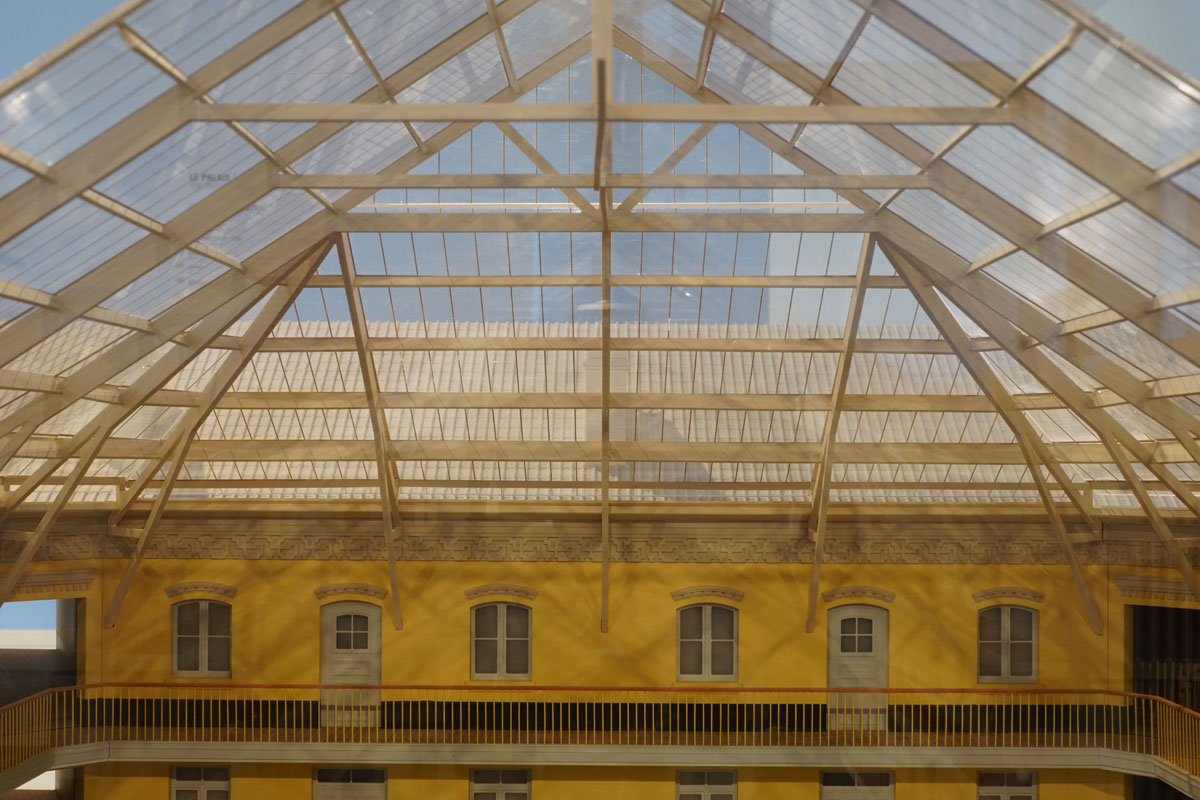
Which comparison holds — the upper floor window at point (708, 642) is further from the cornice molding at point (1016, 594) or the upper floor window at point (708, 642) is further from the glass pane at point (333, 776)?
the glass pane at point (333, 776)

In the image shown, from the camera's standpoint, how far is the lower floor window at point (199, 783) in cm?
1362

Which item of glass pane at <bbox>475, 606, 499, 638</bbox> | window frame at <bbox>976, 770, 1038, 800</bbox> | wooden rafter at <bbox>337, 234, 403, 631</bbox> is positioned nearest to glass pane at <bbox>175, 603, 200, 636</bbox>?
wooden rafter at <bbox>337, 234, 403, 631</bbox>

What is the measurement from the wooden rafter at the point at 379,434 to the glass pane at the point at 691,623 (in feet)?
17.4

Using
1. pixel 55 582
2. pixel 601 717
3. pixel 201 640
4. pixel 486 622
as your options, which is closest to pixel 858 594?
pixel 601 717

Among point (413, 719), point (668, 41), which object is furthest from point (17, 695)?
point (668, 41)

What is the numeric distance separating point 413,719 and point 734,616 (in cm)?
636

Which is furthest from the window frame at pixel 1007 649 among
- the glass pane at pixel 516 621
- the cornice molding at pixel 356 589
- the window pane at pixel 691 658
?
the cornice molding at pixel 356 589

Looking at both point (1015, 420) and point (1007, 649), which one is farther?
point (1007, 649)

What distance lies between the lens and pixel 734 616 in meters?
19.1

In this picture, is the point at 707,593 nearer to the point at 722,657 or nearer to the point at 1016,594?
the point at 722,657

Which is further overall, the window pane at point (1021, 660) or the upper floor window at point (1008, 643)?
the upper floor window at point (1008, 643)

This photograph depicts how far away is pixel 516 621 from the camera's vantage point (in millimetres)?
18312

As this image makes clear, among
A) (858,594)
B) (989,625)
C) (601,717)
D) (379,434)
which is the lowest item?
(601,717)

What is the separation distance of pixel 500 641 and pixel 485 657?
40 cm
